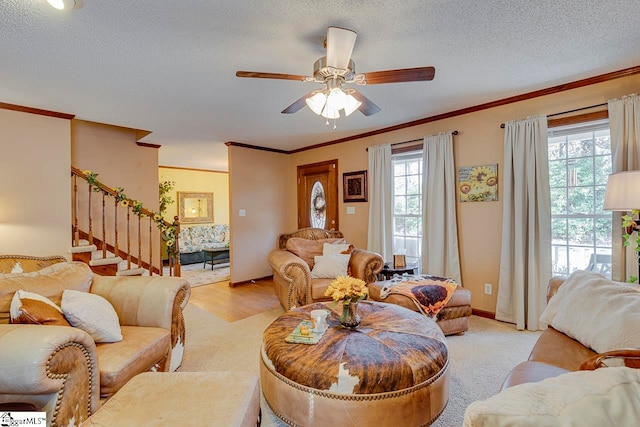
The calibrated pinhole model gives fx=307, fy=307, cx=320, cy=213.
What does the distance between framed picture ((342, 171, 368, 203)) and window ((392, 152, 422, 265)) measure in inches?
20.0

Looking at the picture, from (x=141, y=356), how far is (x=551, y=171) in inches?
158

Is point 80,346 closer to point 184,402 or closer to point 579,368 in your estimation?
point 184,402

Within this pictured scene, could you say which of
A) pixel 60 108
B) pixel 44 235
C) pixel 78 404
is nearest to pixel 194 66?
pixel 60 108

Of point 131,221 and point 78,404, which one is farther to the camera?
point 131,221

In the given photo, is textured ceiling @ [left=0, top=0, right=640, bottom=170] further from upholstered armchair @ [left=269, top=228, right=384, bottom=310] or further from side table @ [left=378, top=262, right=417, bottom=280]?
side table @ [left=378, top=262, right=417, bottom=280]

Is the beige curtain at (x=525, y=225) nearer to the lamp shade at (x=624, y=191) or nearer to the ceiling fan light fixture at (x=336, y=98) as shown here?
the lamp shade at (x=624, y=191)

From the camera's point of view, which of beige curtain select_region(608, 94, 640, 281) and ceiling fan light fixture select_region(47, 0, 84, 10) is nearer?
ceiling fan light fixture select_region(47, 0, 84, 10)

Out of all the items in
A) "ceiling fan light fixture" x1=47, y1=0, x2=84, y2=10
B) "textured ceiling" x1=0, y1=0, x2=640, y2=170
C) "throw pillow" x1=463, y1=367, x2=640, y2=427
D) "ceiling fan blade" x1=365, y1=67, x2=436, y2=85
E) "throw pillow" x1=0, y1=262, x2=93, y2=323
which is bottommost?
"throw pillow" x1=0, y1=262, x2=93, y2=323

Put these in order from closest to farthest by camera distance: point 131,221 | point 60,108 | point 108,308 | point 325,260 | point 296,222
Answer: point 108,308 < point 60,108 < point 325,260 < point 131,221 < point 296,222

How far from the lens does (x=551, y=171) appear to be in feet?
10.6

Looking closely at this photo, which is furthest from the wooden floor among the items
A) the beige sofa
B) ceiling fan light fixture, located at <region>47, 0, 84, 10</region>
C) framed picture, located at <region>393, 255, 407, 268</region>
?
ceiling fan light fixture, located at <region>47, 0, 84, 10</region>

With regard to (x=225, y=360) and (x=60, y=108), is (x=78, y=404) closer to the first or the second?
(x=225, y=360)

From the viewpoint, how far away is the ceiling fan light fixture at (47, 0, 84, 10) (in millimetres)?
1646

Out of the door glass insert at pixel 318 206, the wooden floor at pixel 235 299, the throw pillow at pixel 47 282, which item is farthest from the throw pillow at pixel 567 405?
the door glass insert at pixel 318 206
